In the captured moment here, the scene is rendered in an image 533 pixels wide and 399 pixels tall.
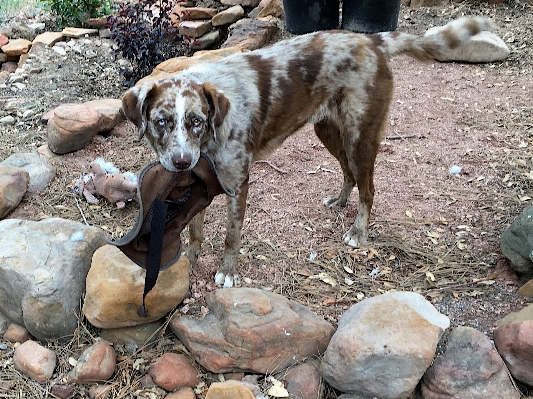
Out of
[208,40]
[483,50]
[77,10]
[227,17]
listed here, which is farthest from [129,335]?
[77,10]

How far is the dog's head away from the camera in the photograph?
112 inches

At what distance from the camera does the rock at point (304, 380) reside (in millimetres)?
2732

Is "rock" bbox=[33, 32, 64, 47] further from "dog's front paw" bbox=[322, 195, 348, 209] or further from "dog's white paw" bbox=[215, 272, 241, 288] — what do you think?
"dog's white paw" bbox=[215, 272, 241, 288]

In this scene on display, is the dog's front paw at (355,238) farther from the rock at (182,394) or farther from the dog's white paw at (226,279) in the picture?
the rock at (182,394)

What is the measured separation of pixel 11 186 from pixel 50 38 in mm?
5205

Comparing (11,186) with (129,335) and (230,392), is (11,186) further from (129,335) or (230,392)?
(230,392)

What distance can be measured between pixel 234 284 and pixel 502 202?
2.30m

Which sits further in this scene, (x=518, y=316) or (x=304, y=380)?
(x=518, y=316)

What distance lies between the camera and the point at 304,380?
109 inches

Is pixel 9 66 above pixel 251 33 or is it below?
below

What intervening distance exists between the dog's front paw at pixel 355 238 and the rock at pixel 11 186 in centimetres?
262

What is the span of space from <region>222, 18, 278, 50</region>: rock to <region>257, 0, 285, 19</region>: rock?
0.69 metres

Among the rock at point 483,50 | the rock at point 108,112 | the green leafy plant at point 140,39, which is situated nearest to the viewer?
the rock at point 108,112

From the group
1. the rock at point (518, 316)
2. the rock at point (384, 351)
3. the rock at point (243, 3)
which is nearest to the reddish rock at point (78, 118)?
the rock at point (384, 351)
